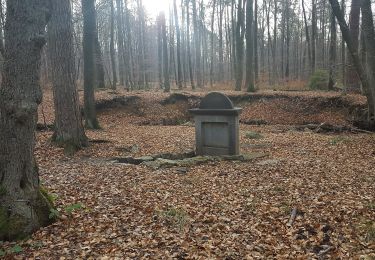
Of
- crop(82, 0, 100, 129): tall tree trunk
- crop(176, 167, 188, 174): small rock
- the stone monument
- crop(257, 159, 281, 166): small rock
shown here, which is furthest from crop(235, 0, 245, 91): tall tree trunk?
crop(176, 167, 188, 174): small rock

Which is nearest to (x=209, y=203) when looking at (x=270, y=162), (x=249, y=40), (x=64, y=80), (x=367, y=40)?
(x=270, y=162)

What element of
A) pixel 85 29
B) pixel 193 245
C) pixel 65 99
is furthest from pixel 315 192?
pixel 85 29

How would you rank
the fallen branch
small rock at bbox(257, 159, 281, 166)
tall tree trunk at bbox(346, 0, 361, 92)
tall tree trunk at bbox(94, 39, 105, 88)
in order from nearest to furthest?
small rock at bbox(257, 159, 281, 166) → the fallen branch → tall tree trunk at bbox(346, 0, 361, 92) → tall tree trunk at bbox(94, 39, 105, 88)

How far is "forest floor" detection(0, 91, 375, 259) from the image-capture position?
4.86 meters

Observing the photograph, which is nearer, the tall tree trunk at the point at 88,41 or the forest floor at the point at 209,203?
the forest floor at the point at 209,203

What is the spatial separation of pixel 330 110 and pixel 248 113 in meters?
4.52

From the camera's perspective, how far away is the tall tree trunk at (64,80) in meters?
10.4

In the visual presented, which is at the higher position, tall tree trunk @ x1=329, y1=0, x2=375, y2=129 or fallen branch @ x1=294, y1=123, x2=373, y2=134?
tall tree trunk @ x1=329, y1=0, x2=375, y2=129

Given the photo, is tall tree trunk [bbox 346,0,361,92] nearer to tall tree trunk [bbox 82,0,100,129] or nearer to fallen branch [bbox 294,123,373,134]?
fallen branch [bbox 294,123,373,134]

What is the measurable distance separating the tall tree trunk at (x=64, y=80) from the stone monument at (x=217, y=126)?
3.88 meters

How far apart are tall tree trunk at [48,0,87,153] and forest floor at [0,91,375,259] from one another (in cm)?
51

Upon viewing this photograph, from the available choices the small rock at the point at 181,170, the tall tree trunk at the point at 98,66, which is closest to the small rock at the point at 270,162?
the small rock at the point at 181,170

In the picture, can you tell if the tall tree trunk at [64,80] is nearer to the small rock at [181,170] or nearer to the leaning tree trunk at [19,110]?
the small rock at [181,170]

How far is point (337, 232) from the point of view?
5.48 metres
